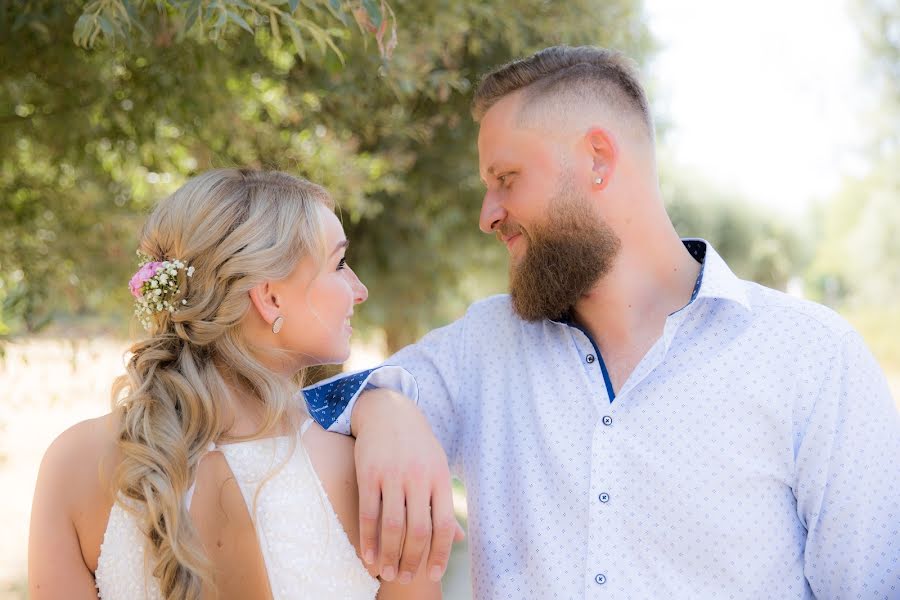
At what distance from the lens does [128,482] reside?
179 cm

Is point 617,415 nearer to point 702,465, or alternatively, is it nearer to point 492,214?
point 702,465

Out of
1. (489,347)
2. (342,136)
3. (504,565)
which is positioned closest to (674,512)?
(504,565)

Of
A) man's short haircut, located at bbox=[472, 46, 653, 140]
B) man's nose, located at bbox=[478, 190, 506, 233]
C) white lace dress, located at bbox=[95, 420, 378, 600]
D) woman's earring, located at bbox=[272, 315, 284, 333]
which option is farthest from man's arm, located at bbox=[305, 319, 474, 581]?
man's short haircut, located at bbox=[472, 46, 653, 140]

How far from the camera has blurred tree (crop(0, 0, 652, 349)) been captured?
3.54 metres

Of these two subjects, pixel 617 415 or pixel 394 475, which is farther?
pixel 617 415

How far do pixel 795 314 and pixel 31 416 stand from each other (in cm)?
1259

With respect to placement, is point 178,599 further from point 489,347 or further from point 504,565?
point 489,347

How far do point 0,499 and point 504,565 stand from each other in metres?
7.89

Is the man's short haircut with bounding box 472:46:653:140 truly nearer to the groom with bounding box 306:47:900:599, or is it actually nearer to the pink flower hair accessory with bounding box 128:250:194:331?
the groom with bounding box 306:47:900:599

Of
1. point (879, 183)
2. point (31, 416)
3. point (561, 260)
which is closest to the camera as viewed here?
point (561, 260)

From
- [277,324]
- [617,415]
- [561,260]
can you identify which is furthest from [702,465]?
[277,324]

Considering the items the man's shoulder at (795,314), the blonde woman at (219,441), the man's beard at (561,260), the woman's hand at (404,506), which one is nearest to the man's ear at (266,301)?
the blonde woman at (219,441)

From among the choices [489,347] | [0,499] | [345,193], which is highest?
[345,193]

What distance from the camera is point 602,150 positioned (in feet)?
8.39
